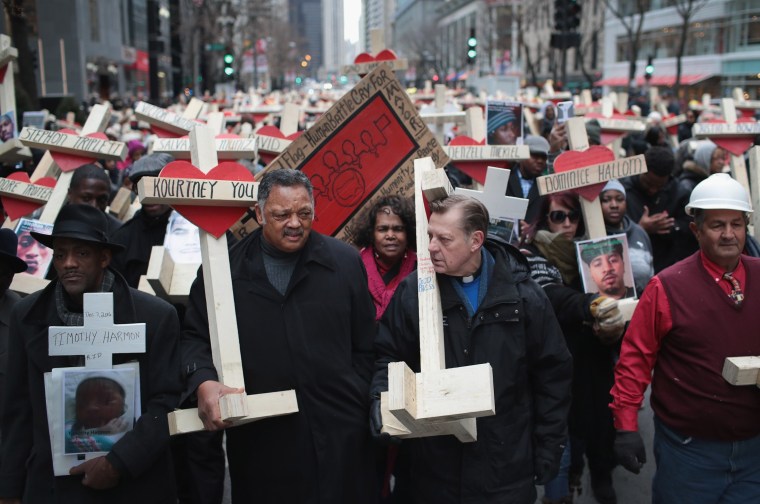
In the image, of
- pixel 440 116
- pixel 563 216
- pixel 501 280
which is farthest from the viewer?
pixel 440 116

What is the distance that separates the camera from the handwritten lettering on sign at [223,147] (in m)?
4.50

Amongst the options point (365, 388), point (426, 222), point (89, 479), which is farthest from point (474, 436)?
point (89, 479)

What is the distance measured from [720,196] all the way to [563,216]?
1.25 meters

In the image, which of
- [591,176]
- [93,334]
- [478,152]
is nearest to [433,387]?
[93,334]

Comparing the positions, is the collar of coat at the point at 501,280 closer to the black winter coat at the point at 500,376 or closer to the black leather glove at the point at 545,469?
→ the black winter coat at the point at 500,376

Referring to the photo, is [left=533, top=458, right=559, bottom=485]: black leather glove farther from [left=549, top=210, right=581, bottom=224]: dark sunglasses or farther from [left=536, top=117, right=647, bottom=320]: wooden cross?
[left=549, top=210, right=581, bottom=224]: dark sunglasses

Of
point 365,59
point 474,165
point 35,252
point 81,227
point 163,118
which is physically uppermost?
point 365,59

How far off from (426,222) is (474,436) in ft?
2.65

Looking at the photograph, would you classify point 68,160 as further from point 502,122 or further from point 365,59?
point 502,122

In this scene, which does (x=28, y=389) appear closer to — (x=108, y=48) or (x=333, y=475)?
(x=333, y=475)

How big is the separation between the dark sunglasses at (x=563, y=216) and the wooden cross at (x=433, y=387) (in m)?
1.62

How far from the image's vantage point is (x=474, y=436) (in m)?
2.73

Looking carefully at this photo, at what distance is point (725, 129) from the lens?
17.0ft

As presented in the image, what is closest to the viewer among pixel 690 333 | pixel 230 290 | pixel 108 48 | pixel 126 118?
pixel 230 290
